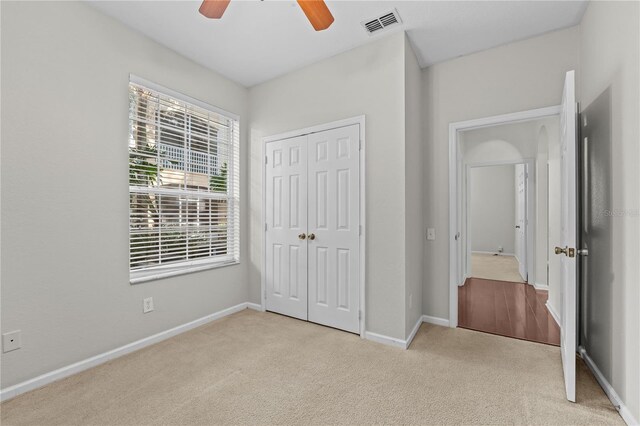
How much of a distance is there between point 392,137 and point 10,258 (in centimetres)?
283

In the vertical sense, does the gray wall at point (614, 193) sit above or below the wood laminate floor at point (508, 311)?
above

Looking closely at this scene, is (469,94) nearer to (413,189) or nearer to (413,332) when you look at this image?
(413,189)

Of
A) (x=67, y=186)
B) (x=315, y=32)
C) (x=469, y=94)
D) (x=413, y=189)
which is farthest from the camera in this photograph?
(x=469, y=94)

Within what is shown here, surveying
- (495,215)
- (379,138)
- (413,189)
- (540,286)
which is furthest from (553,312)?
(495,215)

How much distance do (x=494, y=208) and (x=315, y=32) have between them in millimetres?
7439

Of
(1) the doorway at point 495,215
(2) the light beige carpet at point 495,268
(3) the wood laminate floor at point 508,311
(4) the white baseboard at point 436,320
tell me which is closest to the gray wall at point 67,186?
(4) the white baseboard at point 436,320

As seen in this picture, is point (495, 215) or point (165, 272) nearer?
point (165, 272)

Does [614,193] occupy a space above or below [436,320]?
above

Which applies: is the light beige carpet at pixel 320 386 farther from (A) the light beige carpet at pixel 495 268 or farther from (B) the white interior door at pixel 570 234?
(A) the light beige carpet at pixel 495 268

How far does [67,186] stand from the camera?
2117 millimetres

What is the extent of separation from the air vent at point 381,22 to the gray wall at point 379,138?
0.15 meters

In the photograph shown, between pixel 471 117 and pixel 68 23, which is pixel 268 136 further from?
pixel 471 117

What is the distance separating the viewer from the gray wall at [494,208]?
789 centimetres

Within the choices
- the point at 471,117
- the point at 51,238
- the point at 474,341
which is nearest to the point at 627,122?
the point at 471,117
